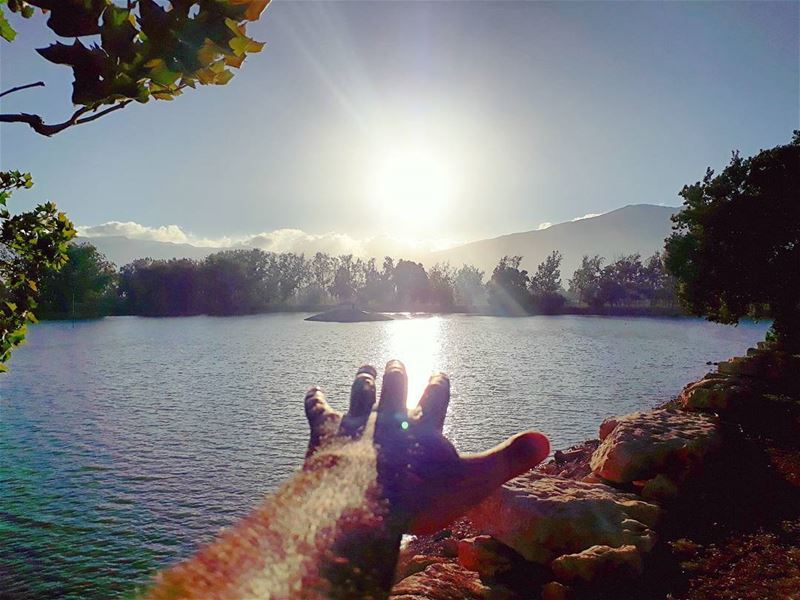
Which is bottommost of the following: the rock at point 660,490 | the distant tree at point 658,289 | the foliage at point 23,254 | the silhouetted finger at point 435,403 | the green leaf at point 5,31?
the rock at point 660,490

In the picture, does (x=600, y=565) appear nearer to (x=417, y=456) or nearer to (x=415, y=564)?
(x=415, y=564)

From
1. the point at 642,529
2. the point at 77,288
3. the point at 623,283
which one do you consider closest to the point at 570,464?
the point at 642,529

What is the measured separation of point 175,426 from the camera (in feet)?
95.6

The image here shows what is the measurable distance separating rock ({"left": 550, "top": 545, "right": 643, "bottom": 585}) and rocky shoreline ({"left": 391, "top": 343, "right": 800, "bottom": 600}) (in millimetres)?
16

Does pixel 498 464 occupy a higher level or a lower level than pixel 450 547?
higher

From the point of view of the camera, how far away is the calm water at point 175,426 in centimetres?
1553

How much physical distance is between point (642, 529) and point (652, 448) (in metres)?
4.23

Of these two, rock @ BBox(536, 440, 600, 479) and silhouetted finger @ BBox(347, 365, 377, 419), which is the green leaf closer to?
silhouetted finger @ BBox(347, 365, 377, 419)

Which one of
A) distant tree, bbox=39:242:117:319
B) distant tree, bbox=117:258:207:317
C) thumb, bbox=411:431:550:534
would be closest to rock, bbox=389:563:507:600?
thumb, bbox=411:431:550:534

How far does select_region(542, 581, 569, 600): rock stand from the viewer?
8.62m

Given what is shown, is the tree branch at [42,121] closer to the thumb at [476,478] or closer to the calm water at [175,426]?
the thumb at [476,478]

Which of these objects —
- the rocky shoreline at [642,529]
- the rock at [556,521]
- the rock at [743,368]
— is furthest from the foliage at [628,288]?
the rock at [556,521]

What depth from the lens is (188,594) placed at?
2.97 meters

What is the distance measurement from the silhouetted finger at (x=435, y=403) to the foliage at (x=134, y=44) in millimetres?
1911
